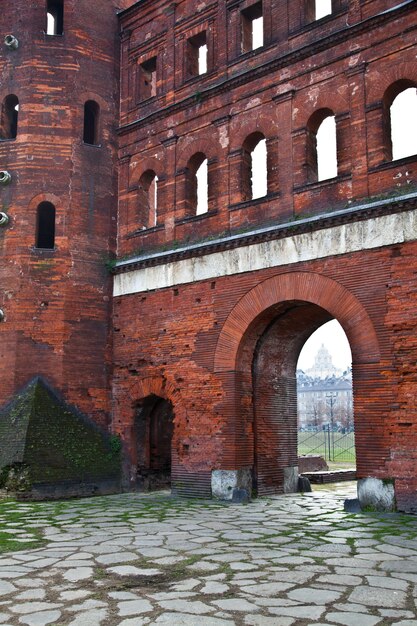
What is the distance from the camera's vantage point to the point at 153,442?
14.1 metres

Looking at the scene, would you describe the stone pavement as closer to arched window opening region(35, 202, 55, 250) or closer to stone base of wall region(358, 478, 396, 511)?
stone base of wall region(358, 478, 396, 511)

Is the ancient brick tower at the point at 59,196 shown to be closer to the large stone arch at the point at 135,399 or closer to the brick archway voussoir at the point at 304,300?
the large stone arch at the point at 135,399

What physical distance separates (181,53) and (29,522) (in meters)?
10.7

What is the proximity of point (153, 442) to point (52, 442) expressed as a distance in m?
2.50

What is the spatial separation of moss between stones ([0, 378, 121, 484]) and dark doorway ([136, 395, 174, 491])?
0.55 metres

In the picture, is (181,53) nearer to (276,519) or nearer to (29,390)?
(29,390)

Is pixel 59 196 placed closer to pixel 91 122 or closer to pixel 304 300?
pixel 91 122

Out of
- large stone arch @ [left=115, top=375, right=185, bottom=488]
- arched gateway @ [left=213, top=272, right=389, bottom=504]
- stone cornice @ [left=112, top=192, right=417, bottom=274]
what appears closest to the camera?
arched gateway @ [left=213, top=272, right=389, bottom=504]

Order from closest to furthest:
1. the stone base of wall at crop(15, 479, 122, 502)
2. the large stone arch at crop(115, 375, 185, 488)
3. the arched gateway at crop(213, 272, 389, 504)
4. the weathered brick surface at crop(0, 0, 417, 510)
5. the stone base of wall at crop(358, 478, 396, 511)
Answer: the stone base of wall at crop(358, 478, 396, 511)
the arched gateway at crop(213, 272, 389, 504)
the weathered brick surface at crop(0, 0, 417, 510)
the stone base of wall at crop(15, 479, 122, 502)
the large stone arch at crop(115, 375, 185, 488)

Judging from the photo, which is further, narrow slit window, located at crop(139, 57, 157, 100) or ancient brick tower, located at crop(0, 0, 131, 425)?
narrow slit window, located at crop(139, 57, 157, 100)

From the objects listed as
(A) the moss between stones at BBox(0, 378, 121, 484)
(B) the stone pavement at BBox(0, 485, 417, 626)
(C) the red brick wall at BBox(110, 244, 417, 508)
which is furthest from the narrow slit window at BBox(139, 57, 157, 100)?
(B) the stone pavement at BBox(0, 485, 417, 626)

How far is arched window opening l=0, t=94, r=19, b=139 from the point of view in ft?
→ 49.0

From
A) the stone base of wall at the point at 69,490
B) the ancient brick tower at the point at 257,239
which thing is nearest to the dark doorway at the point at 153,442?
the ancient brick tower at the point at 257,239

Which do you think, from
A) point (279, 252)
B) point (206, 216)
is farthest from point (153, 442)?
point (279, 252)
